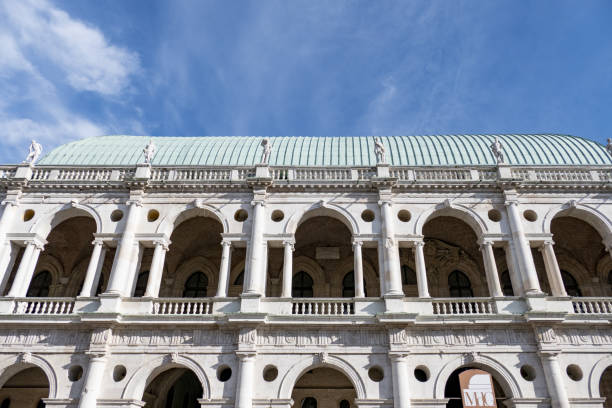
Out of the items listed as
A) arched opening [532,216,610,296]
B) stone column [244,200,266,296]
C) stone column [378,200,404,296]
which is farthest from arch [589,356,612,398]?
stone column [244,200,266,296]

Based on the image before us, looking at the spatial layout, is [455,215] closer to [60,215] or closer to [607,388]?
[607,388]

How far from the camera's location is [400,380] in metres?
15.3

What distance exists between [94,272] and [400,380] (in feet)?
43.6

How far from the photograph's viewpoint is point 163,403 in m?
19.9

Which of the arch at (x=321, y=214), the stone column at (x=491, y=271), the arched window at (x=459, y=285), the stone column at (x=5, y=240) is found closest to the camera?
the stone column at (x=491, y=271)

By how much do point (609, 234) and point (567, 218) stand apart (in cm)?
204

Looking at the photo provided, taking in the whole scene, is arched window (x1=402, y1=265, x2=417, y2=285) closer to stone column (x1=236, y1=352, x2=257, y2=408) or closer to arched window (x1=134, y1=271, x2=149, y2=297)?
stone column (x1=236, y1=352, x2=257, y2=408)

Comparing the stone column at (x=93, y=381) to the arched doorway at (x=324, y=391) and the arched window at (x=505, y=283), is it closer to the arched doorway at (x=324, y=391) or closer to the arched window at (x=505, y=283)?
the arched doorway at (x=324, y=391)

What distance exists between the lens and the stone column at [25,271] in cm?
1775

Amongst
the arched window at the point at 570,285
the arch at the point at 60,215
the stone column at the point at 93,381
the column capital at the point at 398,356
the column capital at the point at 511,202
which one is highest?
the column capital at the point at 511,202

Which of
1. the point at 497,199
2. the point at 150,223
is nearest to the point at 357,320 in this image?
the point at 497,199

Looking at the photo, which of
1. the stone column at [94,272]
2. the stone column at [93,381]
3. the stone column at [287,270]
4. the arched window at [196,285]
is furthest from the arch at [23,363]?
the stone column at [287,270]

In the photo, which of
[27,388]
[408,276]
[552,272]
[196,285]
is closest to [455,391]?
[408,276]

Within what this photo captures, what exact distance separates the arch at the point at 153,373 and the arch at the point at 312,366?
285 cm
